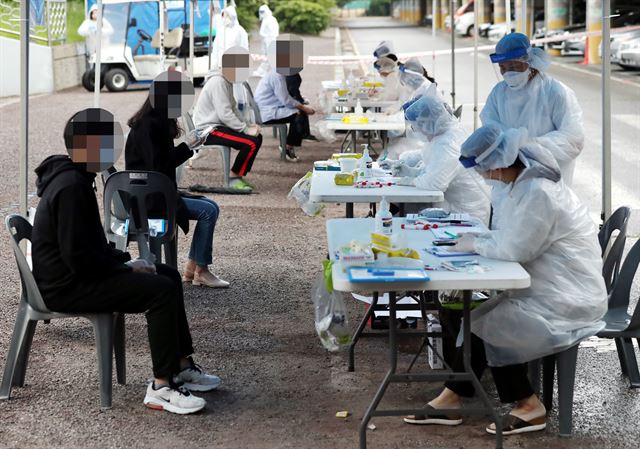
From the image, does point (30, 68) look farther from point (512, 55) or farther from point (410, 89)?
point (512, 55)

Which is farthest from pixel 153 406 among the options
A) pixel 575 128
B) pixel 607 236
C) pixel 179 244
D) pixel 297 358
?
pixel 179 244

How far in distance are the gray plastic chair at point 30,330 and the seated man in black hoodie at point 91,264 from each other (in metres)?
0.08

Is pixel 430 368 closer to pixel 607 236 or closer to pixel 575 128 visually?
pixel 607 236

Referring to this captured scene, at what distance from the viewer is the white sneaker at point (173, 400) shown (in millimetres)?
5453

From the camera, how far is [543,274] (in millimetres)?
5098

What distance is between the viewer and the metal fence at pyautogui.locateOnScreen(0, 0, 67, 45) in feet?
79.6

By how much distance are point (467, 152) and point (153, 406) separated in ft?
6.51

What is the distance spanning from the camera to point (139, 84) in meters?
25.8

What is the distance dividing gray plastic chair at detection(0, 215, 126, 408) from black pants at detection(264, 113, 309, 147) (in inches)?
340

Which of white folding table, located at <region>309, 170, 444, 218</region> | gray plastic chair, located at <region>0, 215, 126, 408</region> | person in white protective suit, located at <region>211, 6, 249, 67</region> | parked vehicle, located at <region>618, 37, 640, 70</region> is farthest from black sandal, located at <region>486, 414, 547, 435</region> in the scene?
parked vehicle, located at <region>618, 37, 640, 70</region>

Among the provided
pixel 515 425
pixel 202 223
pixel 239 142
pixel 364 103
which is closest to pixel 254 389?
pixel 515 425

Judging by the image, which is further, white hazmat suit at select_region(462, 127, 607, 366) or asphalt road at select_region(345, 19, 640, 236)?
asphalt road at select_region(345, 19, 640, 236)

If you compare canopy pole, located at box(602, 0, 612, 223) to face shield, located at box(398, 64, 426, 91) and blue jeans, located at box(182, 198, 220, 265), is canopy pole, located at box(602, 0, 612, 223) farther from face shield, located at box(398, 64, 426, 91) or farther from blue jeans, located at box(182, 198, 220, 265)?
face shield, located at box(398, 64, 426, 91)

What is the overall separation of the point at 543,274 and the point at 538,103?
8.32ft
